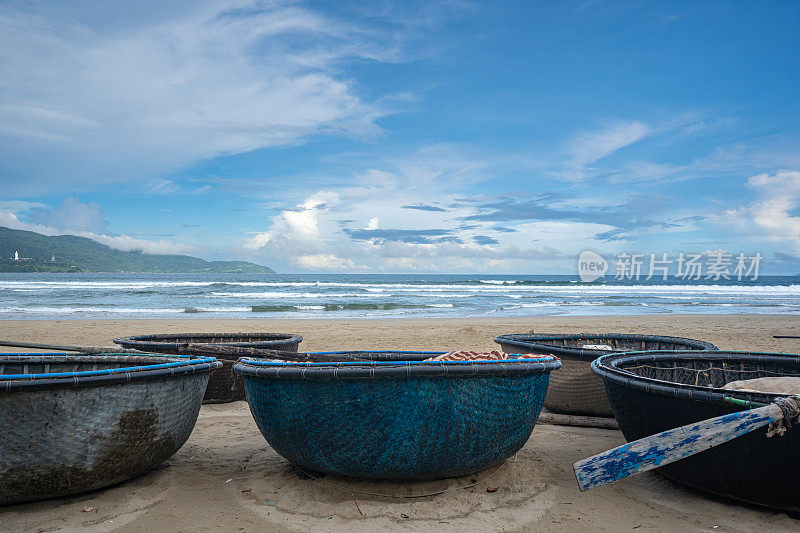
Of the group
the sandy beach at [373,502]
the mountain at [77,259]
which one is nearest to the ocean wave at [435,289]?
the sandy beach at [373,502]

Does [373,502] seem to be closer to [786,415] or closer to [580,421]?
[786,415]

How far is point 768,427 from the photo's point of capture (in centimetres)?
268

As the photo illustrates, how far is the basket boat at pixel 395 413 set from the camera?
3.04m

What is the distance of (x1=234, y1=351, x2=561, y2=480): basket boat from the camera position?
9.97ft

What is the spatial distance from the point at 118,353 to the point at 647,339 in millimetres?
5360

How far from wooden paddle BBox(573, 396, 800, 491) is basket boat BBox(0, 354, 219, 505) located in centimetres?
244

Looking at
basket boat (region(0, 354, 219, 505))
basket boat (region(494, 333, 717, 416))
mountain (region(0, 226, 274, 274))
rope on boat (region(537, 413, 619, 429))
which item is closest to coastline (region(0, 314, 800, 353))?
basket boat (region(494, 333, 717, 416))

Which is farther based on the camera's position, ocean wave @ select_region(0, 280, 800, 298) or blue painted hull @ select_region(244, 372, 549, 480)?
ocean wave @ select_region(0, 280, 800, 298)

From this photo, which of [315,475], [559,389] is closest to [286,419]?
[315,475]

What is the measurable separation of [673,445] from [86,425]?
309 centimetres

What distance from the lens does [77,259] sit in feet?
339

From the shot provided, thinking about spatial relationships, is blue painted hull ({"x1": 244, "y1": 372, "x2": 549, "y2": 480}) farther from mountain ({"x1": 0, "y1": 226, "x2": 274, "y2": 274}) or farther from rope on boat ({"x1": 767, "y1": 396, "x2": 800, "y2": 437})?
mountain ({"x1": 0, "y1": 226, "x2": 274, "y2": 274})

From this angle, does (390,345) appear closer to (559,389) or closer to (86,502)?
(559,389)

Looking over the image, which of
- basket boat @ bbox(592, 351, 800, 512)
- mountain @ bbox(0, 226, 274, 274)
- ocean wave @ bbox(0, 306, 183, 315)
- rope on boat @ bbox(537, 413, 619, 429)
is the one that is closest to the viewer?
basket boat @ bbox(592, 351, 800, 512)
